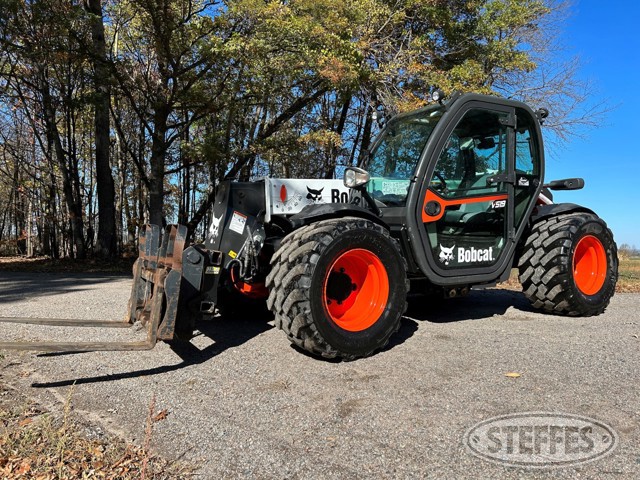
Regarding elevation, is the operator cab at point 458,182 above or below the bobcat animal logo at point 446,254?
above

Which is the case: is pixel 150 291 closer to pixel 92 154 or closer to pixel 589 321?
pixel 589 321

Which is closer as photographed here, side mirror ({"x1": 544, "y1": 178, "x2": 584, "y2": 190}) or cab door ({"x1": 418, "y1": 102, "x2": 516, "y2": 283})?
cab door ({"x1": 418, "y1": 102, "x2": 516, "y2": 283})

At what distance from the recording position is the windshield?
14.6 ft

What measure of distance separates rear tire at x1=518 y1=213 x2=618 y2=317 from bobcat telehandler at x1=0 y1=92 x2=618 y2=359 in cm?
1

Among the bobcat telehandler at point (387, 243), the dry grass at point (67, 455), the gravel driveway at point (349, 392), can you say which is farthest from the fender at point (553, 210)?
the dry grass at point (67, 455)

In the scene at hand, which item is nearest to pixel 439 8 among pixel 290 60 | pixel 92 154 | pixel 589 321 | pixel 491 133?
pixel 290 60

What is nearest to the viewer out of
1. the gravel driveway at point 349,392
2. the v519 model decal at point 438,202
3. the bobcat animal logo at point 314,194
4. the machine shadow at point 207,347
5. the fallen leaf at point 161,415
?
the gravel driveway at point 349,392

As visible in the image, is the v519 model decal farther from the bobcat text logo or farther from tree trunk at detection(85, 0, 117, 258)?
tree trunk at detection(85, 0, 117, 258)

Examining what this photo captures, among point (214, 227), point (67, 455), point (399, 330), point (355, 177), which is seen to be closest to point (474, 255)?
point (399, 330)

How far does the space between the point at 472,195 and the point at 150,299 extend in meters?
3.22

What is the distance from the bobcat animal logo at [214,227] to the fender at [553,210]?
3536mm

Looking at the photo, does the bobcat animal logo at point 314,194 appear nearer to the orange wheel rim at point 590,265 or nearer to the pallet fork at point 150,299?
the pallet fork at point 150,299

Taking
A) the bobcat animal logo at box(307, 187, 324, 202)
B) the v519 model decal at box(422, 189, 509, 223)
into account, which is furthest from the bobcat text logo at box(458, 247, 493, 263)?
the bobcat animal logo at box(307, 187, 324, 202)

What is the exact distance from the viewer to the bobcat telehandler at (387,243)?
3.46m
